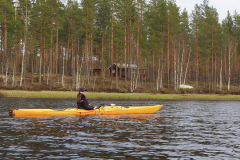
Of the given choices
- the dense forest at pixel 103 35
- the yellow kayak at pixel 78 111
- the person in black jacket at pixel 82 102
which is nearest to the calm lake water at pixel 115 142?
the yellow kayak at pixel 78 111

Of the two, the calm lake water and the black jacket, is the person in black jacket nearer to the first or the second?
the black jacket

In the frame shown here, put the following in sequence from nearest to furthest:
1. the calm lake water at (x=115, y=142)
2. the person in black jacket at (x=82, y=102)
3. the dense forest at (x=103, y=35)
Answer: the calm lake water at (x=115, y=142) < the person in black jacket at (x=82, y=102) < the dense forest at (x=103, y=35)

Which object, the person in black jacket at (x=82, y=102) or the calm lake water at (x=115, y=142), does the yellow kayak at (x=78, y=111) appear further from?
the calm lake water at (x=115, y=142)

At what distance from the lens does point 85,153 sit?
750 cm

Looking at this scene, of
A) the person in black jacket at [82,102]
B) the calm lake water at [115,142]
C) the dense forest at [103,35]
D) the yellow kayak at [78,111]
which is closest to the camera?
the calm lake water at [115,142]

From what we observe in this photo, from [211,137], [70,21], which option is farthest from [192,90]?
[211,137]

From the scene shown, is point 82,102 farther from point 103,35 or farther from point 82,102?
point 103,35

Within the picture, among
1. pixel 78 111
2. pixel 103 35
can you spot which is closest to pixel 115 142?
pixel 78 111

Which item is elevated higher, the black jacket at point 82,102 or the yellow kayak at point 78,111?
the black jacket at point 82,102

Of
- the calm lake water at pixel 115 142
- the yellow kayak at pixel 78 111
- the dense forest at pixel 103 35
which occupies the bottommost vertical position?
the calm lake water at pixel 115 142

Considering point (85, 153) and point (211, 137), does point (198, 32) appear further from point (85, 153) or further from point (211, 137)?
point (85, 153)

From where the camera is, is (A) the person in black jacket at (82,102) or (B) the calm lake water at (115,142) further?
(A) the person in black jacket at (82,102)

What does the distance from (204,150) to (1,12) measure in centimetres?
3700

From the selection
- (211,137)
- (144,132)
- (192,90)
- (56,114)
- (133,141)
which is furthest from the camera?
(192,90)
